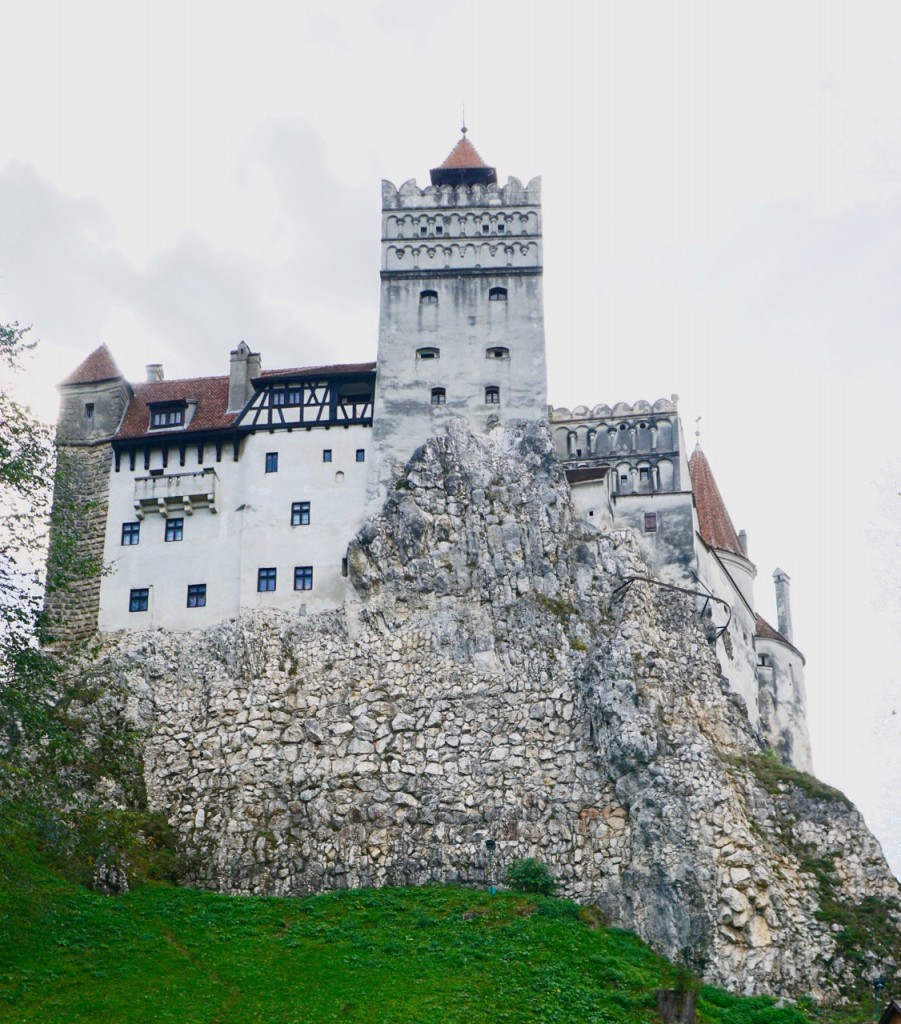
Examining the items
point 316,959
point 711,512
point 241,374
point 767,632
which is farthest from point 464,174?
point 316,959

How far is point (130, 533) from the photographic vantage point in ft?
194

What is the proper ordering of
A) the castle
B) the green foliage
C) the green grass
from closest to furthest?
the green grass → the green foliage → the castle

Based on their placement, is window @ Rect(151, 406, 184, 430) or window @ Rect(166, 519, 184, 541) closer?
window @ Rect(166, 519, 184, 541)

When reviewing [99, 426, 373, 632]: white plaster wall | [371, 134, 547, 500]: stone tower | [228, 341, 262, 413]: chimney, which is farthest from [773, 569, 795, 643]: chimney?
[228, 341, 262, 413]: chimney

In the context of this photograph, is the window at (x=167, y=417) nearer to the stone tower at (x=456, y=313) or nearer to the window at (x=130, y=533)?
the window at (x=130, y=533)

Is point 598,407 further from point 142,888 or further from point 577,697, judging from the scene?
point 142,888

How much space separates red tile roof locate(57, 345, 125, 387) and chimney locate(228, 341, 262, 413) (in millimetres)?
5241

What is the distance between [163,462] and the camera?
6031 cm

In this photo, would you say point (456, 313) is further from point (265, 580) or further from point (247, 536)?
point (265, 580)

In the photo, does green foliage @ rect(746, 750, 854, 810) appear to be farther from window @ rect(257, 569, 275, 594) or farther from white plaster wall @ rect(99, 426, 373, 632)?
window @ rect(257, 569, 275, 594)

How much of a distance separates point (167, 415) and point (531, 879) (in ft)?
85.6

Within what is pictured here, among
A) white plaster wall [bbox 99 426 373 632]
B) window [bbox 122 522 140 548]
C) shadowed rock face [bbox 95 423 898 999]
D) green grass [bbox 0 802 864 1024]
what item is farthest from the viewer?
window [bbox 122 522 140 548]

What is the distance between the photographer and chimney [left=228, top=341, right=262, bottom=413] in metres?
61.5

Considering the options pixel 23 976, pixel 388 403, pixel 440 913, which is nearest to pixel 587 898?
pixel 440 913
